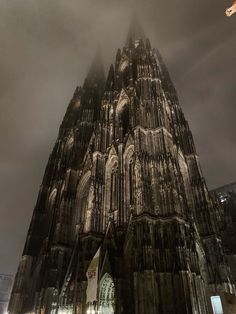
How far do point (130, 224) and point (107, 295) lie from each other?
5.09m

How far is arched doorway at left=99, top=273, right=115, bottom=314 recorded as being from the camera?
1819cm

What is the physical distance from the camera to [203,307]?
639 inches

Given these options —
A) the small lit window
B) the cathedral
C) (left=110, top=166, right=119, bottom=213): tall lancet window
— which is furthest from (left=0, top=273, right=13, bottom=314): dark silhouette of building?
the small lit window

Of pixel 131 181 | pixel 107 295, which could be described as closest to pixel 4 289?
pixel 107 295

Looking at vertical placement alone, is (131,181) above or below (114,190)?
above

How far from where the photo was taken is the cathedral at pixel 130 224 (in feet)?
54.8

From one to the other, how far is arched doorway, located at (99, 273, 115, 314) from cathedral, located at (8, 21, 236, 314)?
64 mm

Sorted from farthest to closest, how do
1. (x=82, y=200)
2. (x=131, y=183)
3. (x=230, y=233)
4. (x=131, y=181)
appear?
(x=82, y=200) → (x=230, y=233) → (x=131, y=181) → (x=131, y=183)

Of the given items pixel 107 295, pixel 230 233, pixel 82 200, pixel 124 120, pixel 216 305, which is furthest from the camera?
pixel 124 120

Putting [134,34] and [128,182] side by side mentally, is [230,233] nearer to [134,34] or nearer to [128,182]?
[128,182]

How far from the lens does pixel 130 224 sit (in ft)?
66.7

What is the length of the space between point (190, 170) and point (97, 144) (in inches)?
396

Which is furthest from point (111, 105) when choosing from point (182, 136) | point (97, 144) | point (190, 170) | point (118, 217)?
point (118, 217)

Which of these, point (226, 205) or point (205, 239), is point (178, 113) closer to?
point (226, 205)
